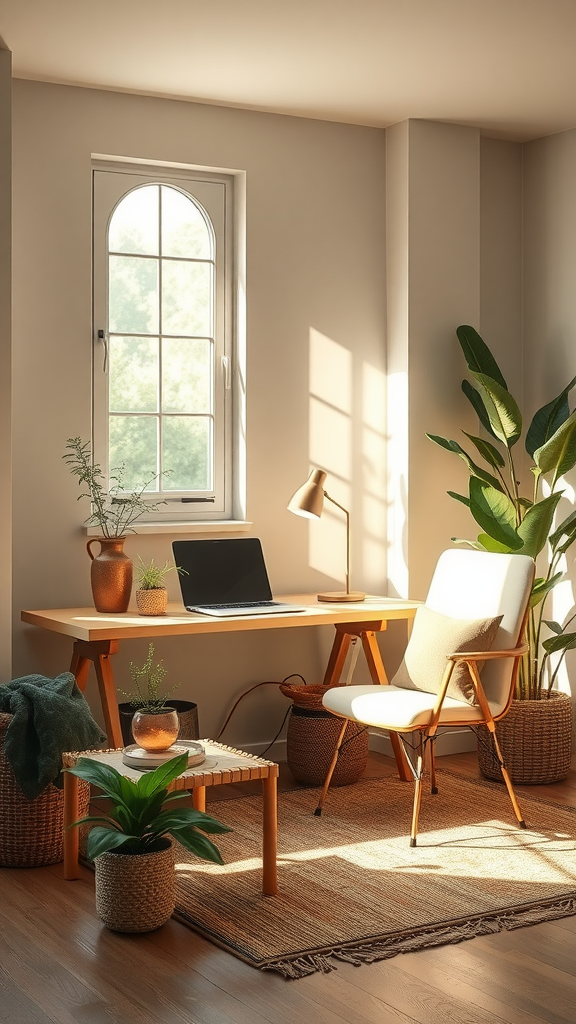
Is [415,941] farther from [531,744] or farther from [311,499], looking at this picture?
[311,499]

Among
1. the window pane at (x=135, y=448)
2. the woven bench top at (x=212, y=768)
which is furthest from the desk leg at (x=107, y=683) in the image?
the window pane at (x=135, y=448)

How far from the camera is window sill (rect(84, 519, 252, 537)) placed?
187 inches

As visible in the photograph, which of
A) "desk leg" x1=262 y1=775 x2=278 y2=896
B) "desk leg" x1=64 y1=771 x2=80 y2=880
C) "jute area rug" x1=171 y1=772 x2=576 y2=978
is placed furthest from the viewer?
"desk leg" x1=64 y1=771 x2=80 y2=880

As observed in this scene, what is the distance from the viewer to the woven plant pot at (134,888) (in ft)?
10.1

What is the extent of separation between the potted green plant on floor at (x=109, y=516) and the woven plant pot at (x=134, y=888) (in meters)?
1.46

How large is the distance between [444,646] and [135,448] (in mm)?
1598

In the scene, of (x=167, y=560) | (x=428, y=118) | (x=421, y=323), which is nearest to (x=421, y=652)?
(x=167, y=560)

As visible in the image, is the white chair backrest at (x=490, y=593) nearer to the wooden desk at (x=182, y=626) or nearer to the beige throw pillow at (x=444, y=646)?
the beige throw pillow at (x=444, y=646)

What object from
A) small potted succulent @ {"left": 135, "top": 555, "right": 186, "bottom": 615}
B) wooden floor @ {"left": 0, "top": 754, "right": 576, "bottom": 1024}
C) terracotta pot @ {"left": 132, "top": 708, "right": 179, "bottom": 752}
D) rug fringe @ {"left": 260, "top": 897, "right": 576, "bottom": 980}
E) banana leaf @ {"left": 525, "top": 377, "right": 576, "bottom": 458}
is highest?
banana leaf @ {"left": 525, "top": 377, "right": 576, "bottom": 458}

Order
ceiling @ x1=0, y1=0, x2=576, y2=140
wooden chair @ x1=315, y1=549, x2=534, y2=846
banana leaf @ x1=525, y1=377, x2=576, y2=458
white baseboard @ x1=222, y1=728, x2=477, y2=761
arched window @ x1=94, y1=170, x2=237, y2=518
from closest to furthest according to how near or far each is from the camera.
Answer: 1. ceiling @ x1=0, y1=0, x2=576, y2=140
2. wooden chair @ x1=315, y1=549, x2=534, y2=846
3. arched window @ x1=94, y1=170, x2=237, y2=518
4. banana leaf @ x1=525, y1=377, x2=576, y2=458
5. white baseboard @ x1=222, y1=728, x2=477, y2=761

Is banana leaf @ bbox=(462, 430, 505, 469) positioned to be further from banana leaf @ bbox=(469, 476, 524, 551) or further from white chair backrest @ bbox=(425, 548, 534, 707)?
white chair backrest @ bbox=(425, 548, 534, 707)

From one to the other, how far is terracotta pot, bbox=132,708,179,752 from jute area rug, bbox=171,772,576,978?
464 mm

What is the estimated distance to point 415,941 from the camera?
10.0ft

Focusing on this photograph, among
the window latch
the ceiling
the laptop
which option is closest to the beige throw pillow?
the laptop
